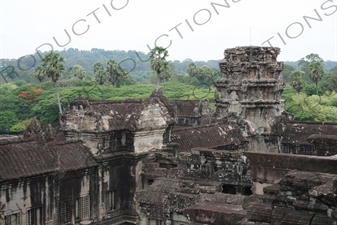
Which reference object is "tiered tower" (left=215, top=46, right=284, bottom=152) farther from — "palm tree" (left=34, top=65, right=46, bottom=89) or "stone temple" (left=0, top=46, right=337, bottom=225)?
"palm tree" (left=34, top=65, right=46, bottom=89)

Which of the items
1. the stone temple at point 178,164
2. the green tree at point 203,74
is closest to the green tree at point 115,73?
the green tree at point 203,74

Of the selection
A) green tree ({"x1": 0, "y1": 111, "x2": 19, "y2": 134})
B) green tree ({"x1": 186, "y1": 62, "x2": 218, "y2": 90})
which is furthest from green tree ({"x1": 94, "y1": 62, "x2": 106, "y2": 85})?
green tree ({"x1": 0, "y1": 111, "x2": 19, "y2": 134})

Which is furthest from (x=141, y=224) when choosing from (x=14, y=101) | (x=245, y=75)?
(x=14, y=101)

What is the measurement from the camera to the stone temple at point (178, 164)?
862 centimetres

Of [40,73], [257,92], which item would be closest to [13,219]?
[257,92]

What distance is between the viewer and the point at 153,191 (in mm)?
14875

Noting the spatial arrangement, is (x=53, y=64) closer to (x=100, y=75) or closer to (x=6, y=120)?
(x=6, y=120)

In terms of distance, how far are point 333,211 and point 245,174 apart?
7.54 metres

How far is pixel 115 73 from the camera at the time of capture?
8356 centimetres

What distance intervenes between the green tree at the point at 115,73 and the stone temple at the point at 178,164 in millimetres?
50401

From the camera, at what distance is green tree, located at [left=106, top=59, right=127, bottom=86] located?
7982 centimetres

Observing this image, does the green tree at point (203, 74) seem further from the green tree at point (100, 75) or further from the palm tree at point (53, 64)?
the palm tree at point (53, 64)

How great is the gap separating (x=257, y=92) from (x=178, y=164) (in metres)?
13.7

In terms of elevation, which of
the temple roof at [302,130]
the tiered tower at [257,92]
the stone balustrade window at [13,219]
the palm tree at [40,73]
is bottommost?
the stone balustrade window at [13,219]
